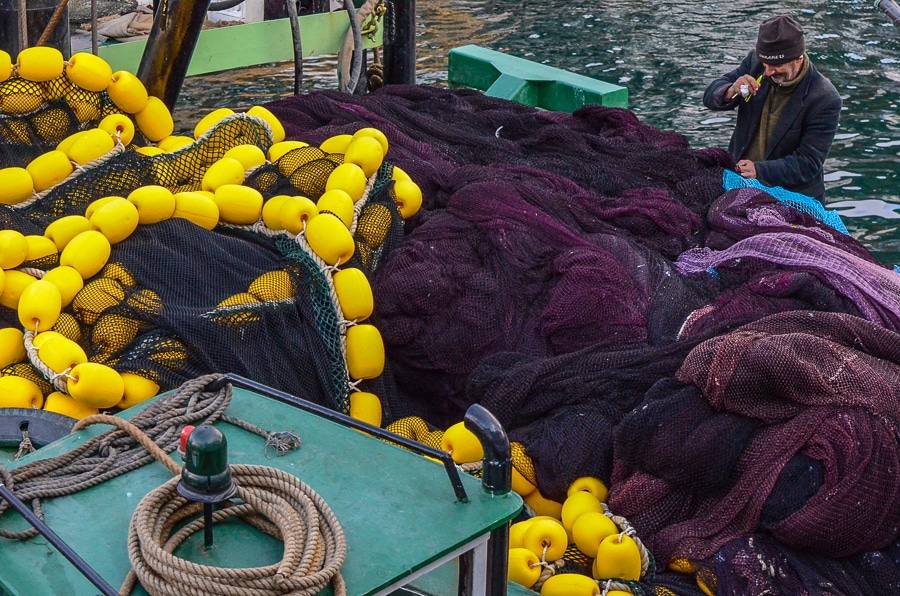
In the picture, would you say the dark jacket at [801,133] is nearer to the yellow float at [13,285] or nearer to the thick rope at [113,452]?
the yellow float at [13,285]

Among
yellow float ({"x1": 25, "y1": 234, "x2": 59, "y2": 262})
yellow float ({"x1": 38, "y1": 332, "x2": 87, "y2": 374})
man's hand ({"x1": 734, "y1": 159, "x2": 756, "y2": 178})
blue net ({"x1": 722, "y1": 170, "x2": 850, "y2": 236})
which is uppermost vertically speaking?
yellow float ({"x1": 25, "y1": 234, "x2": 59, "y2": 262})

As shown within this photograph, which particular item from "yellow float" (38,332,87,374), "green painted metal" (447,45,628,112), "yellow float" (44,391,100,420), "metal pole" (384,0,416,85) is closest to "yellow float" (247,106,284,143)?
"yellow float" (38,332,87,374)

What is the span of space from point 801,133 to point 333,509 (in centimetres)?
474

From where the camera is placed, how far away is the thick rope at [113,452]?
2005 millimetres

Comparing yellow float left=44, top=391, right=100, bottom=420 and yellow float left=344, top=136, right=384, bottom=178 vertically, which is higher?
yellow float left=344, top=136, right=384, bottom=178

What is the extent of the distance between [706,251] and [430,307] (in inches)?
52.4

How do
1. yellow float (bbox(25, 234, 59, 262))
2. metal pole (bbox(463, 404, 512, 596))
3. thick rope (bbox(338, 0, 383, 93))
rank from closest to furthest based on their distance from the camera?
metal pole (bbox(463, 404, 512, 596)) → yellow float (bbox(25, 234, 59, 262)) → thick rope (bbox(338, 0, 383, 93))

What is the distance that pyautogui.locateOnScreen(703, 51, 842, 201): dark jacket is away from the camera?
574cm

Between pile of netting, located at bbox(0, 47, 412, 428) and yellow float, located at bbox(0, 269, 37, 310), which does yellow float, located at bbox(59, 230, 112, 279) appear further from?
yellow float, located at bbox(0, 269, 37, 310)

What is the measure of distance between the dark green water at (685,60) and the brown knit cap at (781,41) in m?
2.24

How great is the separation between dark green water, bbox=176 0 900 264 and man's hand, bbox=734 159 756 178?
2104 mm

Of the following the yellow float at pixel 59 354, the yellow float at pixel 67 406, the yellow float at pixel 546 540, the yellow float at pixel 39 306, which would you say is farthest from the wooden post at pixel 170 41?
the yellow float at pixel 546 540

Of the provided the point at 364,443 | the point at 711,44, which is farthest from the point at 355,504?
the point at 711,44

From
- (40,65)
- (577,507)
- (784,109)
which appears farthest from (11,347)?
(784,109)
